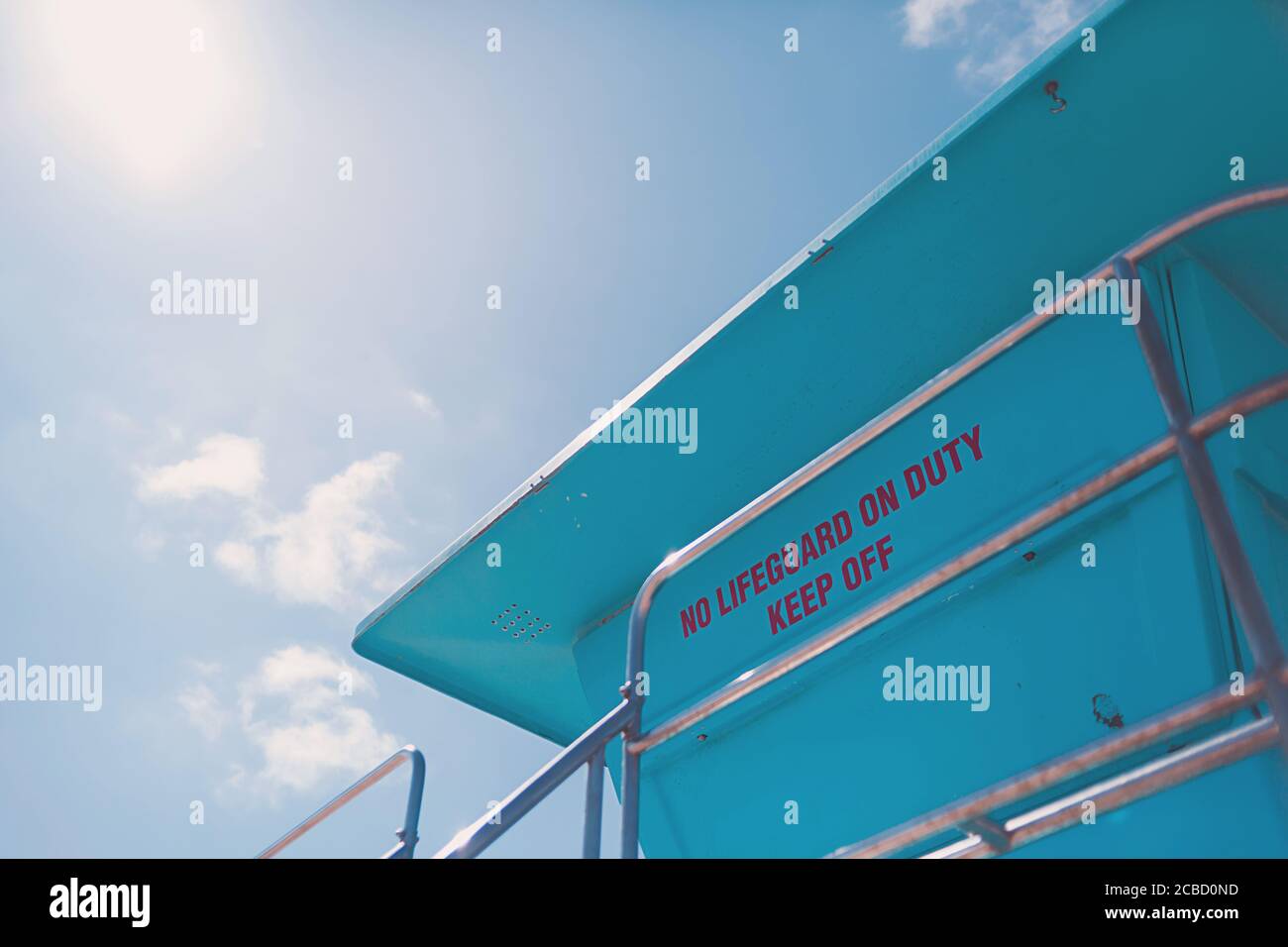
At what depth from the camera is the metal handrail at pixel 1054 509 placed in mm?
1392

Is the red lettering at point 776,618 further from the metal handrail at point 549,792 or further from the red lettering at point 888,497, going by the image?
the metal handrail at point 549,792

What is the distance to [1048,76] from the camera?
2.70 meters

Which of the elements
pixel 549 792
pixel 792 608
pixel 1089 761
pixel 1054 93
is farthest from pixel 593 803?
pixel 1054 93

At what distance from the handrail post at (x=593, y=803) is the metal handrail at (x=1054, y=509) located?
51 mm

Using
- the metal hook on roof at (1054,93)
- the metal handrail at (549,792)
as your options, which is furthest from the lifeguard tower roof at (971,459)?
the metal handrail at (549,792)

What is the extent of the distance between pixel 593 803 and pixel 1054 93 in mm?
2053

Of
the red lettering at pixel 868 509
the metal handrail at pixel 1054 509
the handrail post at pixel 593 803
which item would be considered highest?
the red lettering at pixel 868 509

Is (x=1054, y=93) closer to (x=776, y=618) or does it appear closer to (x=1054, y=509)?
(x=1054, y=509)
